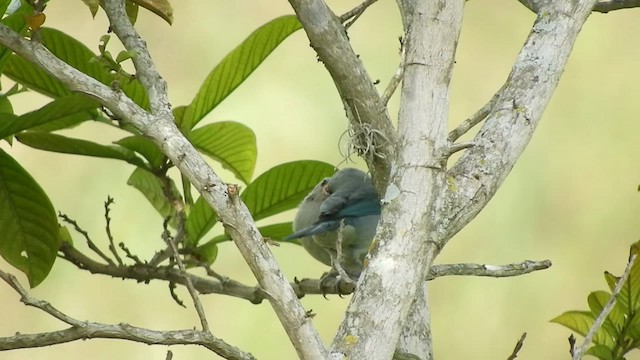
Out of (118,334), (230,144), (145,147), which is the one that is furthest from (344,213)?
(118,334)

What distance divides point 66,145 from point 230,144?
0.73 feet

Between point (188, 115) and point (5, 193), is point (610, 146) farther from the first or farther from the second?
point (5, 193)

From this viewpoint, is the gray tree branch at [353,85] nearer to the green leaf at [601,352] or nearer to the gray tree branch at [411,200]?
the gray tree branch at [411,200]

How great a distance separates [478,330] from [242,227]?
1.63 m

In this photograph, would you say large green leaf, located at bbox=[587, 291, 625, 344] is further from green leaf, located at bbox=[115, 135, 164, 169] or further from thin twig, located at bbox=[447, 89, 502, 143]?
green leaf, located at bbox=[115, 135, 164, 169]

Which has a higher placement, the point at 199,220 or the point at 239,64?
the point at 239,64

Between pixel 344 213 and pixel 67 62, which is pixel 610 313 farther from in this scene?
pixel 67 62

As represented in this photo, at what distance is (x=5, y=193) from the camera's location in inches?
41.8

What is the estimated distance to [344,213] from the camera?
1311mm

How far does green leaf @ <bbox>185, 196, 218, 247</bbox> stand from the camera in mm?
1181

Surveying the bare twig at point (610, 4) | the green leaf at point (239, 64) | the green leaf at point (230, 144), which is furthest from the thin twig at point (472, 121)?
the green leaf at point (230, 144)

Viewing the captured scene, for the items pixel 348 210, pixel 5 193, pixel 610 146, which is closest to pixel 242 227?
pixel 5 193

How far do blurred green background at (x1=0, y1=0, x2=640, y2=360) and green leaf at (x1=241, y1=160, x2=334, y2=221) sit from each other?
2.73ft

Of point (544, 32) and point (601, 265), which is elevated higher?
point (601, 265)
